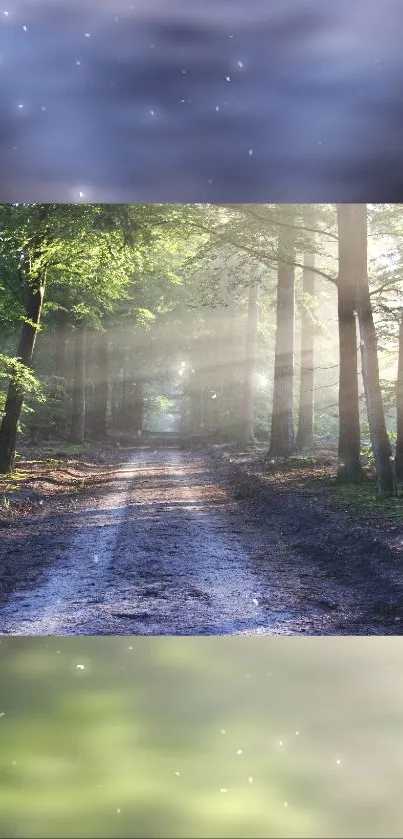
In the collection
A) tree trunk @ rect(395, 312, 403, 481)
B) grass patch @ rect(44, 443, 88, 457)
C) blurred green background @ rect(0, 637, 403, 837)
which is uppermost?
tree trunk @ rect(395, 312, 403, 481)

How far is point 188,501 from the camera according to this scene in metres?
11.9

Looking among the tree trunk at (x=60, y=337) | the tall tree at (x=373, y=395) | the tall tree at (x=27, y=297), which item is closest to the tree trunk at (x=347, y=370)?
the tall tree at (x=373, y=395)

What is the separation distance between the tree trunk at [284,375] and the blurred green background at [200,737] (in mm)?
13515

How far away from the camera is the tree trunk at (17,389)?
44.3ft

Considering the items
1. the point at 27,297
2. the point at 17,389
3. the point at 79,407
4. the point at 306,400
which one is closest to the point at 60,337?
the point at 79,407

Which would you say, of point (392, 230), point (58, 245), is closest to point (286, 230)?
point (392, 230)

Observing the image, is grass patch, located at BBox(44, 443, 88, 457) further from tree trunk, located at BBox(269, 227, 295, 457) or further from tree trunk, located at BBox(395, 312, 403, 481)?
tree trunk, located at BBox(395, 312, 403, 481)

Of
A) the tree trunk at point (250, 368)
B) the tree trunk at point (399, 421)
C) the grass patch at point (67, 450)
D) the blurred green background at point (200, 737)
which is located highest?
the tree trunk at point (250, 368)

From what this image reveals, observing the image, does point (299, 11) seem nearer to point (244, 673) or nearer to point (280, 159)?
point (280, 159)

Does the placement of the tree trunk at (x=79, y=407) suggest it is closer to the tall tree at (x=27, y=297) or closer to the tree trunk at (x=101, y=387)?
the tree trunk at (x=101, y=387)

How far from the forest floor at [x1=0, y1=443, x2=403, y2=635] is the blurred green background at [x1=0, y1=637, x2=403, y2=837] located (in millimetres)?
515

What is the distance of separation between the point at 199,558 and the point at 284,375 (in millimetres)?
12024

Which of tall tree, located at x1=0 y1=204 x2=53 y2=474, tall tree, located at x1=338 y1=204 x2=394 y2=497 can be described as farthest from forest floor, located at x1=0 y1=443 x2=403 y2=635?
tall tree, located at x1=0 y1=204 x2=53 y2=474

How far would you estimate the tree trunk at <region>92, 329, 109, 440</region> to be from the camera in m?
29.2
